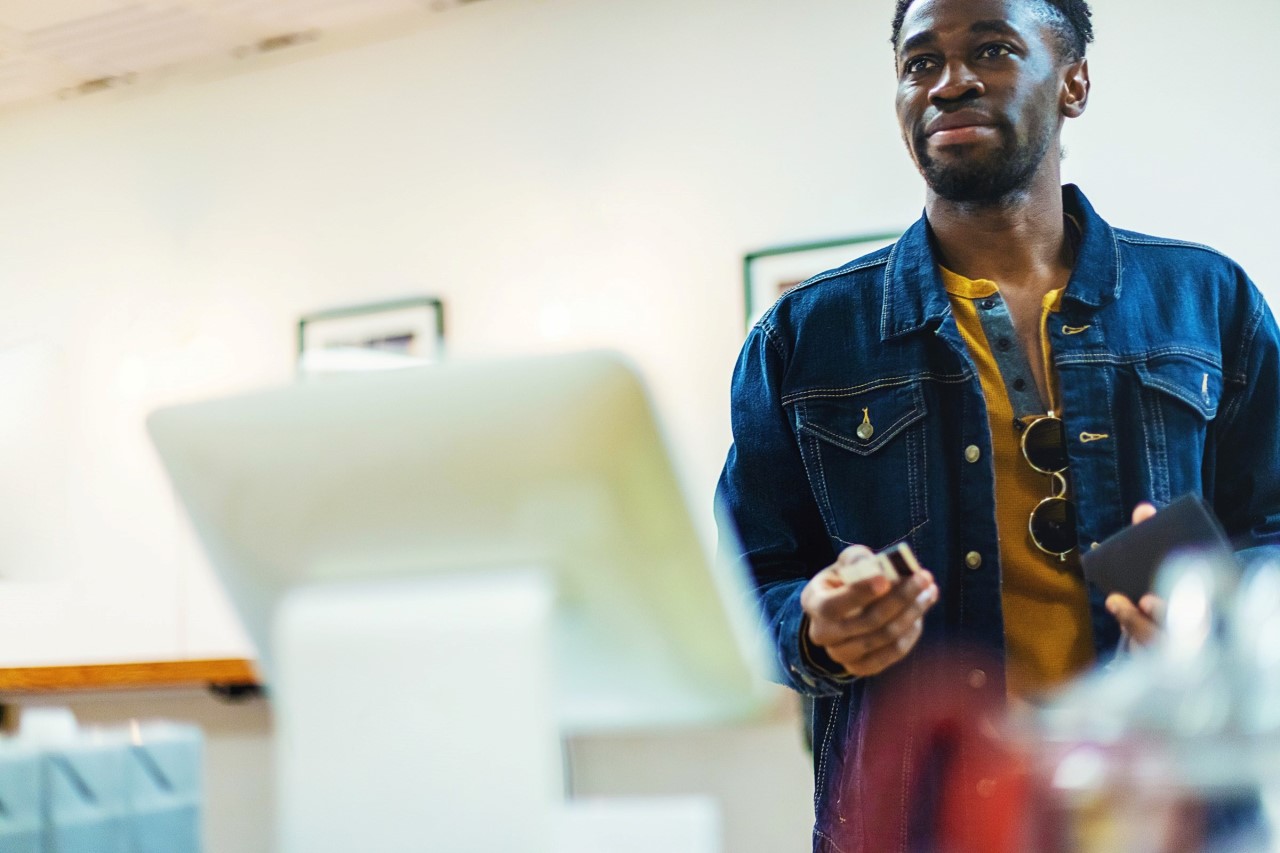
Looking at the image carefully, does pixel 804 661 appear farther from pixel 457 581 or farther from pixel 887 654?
pixel 457 581

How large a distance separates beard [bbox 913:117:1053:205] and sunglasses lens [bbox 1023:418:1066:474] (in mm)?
261

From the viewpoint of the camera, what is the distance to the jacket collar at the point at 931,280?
1323 millimetres

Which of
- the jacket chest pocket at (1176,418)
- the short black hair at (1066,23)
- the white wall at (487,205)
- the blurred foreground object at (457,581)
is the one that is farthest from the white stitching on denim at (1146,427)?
the white wall at (487,205)

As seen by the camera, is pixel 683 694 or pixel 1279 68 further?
pixel 1279 68

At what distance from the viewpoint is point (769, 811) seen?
3.20 metres

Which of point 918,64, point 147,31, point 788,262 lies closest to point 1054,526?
point 918,64

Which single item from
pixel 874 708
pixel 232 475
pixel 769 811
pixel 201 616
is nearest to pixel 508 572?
pixel 232 475

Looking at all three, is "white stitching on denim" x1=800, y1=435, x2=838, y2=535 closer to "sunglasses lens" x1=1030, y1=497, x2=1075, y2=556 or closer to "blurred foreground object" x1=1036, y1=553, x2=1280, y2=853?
"sunglasses lens" x1=1030, y1=497, x2=1075, y2=556

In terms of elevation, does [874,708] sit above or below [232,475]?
below

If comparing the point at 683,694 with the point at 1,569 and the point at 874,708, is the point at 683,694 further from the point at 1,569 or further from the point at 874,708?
the point at 1,569

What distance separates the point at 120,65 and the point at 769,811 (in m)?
3.14

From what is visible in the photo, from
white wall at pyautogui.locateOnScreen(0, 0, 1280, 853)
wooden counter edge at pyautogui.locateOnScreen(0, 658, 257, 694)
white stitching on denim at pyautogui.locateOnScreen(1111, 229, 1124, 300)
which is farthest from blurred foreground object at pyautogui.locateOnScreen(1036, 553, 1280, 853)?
wooden counter edge at pyautogui.locateOnScreen(0, 658, 257, 694)

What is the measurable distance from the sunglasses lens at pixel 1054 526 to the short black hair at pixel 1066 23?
53cm

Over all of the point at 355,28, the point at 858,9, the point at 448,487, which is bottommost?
the point at 448,487
